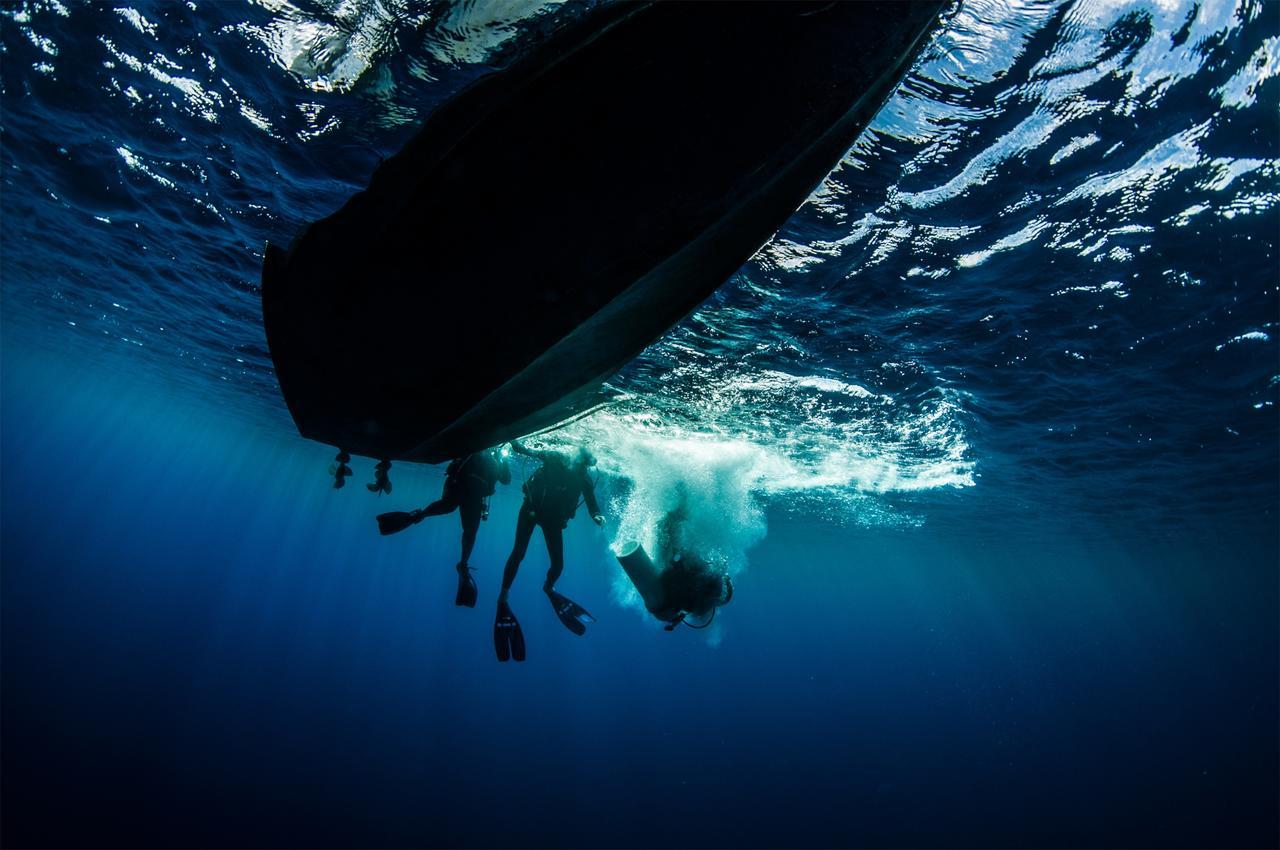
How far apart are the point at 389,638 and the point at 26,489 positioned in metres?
61.7

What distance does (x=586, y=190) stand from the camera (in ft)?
5.25

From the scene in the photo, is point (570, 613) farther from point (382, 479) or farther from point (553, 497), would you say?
point (382, 479)

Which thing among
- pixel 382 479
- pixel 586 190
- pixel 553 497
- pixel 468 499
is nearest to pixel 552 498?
pixel 553 497

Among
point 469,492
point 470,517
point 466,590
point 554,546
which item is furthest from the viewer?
point 554,546

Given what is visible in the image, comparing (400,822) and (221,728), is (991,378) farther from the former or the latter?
(221,728)

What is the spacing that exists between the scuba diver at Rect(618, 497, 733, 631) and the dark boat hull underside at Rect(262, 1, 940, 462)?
5543 millimetres

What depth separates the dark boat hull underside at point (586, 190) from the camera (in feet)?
4.84

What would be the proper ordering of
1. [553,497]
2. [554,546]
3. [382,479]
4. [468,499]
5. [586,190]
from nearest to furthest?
[586,190] < [382,479] < [468,499] < [553,497] < [554,546]

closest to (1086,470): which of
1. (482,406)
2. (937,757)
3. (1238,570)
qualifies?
(482,406)

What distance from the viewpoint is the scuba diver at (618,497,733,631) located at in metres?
6.99

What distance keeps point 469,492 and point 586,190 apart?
5774 millimetres

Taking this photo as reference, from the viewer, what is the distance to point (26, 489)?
75500 millimetres

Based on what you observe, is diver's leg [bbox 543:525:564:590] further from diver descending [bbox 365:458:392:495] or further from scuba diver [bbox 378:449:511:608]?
diver descending [bbox 365:458:392:495]

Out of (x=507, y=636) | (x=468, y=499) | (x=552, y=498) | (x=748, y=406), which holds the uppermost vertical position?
(x=748, y=406)
